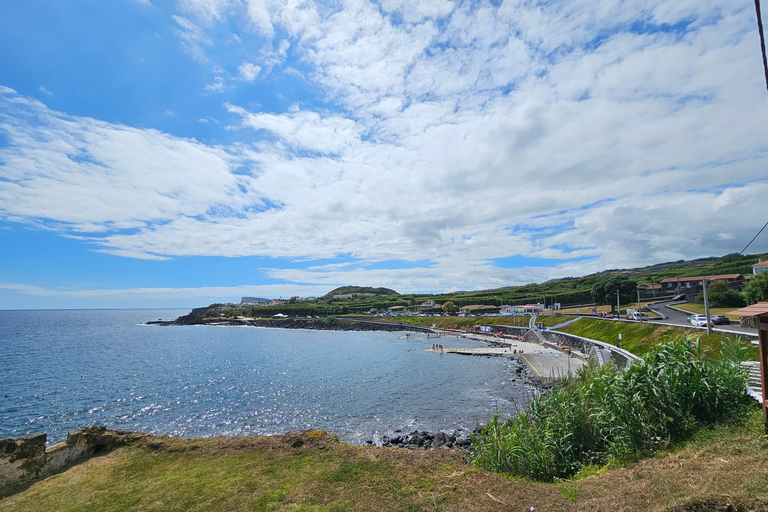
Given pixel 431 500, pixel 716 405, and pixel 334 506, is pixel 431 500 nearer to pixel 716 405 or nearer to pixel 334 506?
pixel 334 506

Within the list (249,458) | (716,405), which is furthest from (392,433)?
(716,405)

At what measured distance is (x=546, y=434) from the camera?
408 inches

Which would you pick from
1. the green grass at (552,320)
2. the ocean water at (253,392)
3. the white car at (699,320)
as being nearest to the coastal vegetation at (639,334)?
the white car at (699,320)

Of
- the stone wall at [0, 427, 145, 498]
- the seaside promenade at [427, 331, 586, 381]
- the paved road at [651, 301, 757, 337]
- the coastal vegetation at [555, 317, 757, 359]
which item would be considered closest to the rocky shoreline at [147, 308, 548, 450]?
the seaside promenade at [427, 331, 586, 381]

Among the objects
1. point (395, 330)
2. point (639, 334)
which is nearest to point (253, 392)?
point (639, 334)

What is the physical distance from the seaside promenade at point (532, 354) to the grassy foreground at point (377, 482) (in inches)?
941

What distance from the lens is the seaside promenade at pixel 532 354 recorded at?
35.3m

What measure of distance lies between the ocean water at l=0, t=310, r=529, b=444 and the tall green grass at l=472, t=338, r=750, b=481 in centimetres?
683

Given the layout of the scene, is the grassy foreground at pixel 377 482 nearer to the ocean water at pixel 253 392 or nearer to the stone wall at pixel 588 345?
the ocean water at pixel 253 392

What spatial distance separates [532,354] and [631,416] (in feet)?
136

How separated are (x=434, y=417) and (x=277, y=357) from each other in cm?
3700

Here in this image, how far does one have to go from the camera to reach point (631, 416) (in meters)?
9.05

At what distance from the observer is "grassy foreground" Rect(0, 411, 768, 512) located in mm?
6406

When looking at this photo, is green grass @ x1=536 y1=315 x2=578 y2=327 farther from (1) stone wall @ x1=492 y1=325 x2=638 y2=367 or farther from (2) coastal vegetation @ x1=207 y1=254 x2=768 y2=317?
(2) coastal vegetation @ x1=207 y1=254 x2=768 y2=317
